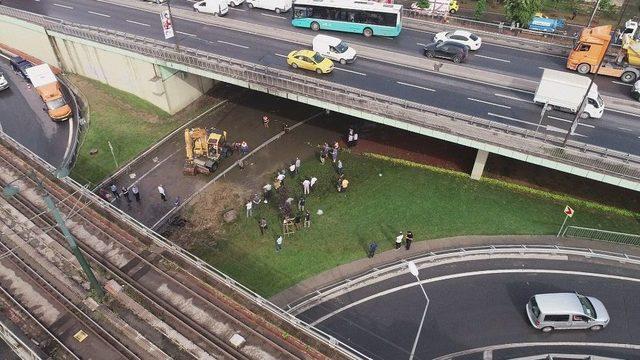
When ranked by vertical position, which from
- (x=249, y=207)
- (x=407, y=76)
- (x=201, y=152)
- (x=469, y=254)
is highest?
(x=407, y=76)

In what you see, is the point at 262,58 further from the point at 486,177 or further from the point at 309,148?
the point at 486,177

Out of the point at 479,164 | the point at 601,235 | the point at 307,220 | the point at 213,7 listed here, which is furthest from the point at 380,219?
the point at 213,7

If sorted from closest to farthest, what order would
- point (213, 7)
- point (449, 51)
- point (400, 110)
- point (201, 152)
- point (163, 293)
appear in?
point (163, 293)
point (400, 110)
point (201, 152)
point (449, 51)
point (213, 7)

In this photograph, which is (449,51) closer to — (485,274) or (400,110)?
(400,110)

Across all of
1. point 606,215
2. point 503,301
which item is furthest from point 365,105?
point 606,215

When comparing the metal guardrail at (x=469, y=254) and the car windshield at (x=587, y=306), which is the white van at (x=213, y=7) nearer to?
the metal guardrail at (x=469, y=254)

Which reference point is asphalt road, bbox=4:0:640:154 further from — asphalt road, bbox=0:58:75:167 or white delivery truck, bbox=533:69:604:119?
asphalt road, bbox=0:58:75:167

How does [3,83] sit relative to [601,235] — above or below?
below

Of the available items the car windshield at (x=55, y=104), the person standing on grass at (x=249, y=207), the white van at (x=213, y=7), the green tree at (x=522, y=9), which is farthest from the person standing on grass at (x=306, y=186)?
the green tree at (x=522, y=9)
